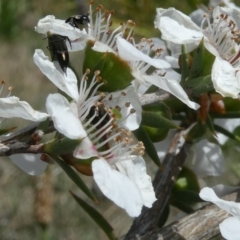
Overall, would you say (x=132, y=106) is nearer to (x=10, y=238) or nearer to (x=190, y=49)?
(x=190, y=49)

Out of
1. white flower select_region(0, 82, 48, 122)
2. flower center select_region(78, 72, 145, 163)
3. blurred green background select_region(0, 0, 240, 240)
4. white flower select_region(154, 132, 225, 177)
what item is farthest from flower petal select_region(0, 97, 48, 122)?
blurred green background select_region(0, 0, 240, 240)

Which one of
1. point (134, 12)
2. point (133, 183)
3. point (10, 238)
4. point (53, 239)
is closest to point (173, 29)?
point (133, 183)

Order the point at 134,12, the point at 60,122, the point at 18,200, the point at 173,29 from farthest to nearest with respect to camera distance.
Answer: the point at 18,200, the point at 134,12, the point at 173,29, the point at 60,122

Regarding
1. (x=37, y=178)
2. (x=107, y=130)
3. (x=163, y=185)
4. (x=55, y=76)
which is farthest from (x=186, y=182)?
(x=37, y=178)

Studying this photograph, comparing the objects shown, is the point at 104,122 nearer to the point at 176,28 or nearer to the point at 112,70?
the point at 112,70

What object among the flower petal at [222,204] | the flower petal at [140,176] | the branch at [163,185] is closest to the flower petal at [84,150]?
the flower petal at [140,176]

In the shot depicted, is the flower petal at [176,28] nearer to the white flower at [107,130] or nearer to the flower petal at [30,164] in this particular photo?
the white flower at [107,130]
